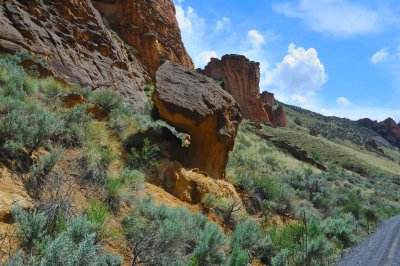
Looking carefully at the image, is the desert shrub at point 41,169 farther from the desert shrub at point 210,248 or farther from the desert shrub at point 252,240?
the desert shrub at point 252,240

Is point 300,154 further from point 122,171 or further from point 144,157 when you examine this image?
point 122,171

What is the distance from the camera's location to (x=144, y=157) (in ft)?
32.6

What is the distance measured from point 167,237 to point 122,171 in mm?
2514

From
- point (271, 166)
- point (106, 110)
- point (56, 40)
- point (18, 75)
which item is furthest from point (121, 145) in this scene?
point (271, 166)

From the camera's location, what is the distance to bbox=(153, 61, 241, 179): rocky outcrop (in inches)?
458

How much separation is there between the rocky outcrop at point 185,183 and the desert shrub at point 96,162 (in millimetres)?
2083

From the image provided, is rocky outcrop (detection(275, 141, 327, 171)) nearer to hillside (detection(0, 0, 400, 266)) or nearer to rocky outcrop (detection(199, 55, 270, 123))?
hillside (detection(0, 0, 400, 266))

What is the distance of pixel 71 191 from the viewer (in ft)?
20.8

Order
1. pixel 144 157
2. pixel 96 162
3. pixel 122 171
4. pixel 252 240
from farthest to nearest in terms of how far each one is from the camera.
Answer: pixel 144 157 → pixel 252 240 → pixel 122 171 → pixel 96 162

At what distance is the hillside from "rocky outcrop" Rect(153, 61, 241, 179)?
0.14 ft

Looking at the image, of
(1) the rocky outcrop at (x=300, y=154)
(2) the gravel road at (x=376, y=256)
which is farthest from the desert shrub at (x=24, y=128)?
(1) the rocky outcrop at (x=300, y=154)

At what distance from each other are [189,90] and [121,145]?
3.18 metres

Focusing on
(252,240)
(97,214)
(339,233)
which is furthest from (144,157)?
(339,233)

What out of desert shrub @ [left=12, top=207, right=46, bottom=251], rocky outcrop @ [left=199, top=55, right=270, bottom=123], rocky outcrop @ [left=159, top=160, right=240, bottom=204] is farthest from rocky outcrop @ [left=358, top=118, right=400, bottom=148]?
desert shrub @ [left=12, top=207, right=46, bottom=251]
